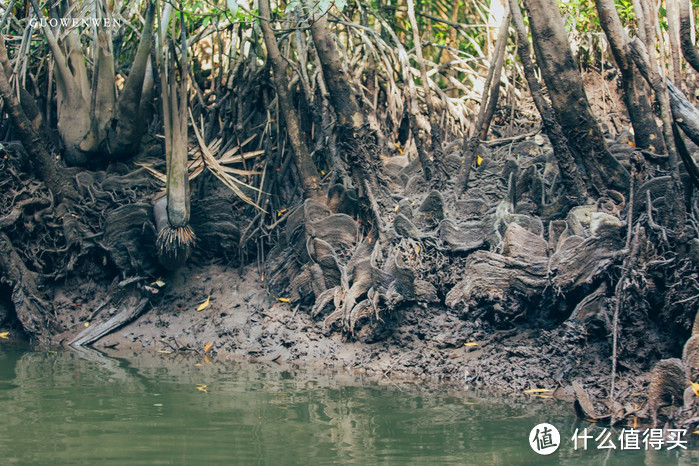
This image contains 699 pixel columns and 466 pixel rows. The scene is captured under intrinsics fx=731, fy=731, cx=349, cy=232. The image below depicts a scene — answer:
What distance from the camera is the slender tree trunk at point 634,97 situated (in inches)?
189

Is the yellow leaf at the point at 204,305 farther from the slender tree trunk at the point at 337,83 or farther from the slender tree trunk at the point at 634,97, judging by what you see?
the slender tree trunk at the point at 634,97

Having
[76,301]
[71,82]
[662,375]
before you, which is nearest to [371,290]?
[662,375]

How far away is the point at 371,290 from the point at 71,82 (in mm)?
3796

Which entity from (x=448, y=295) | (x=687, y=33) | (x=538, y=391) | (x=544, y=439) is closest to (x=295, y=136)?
(x=448, y=295)

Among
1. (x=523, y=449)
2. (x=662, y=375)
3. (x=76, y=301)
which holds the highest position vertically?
(x=76, y=301)

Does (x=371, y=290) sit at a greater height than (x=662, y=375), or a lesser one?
Answer: greater

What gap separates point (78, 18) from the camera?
22.2ft

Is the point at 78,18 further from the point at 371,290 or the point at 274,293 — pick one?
the point at 371,290

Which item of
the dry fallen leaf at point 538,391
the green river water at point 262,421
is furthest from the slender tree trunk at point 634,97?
the green river water at point 262,421

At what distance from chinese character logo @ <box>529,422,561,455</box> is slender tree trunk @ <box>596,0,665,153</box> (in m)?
2.16

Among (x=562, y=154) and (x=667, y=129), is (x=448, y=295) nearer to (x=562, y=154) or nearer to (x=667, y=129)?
(x=562, y=154)

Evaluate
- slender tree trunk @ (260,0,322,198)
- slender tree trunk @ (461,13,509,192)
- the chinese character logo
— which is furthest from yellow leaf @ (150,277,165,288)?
the chinese character logo

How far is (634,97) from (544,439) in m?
2.53

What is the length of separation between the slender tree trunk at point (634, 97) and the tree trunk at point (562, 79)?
0.88 feet
